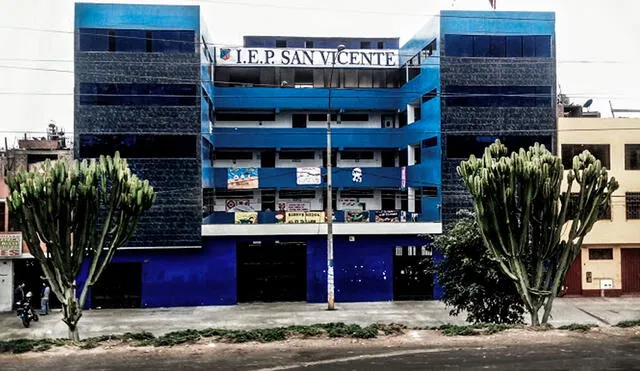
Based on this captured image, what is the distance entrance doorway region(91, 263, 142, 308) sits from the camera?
32312 mm

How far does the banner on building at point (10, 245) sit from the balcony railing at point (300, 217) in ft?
29.5

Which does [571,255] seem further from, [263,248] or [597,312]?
[263,248]

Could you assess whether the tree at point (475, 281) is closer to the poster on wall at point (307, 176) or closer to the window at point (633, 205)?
the window at point (633, 205)

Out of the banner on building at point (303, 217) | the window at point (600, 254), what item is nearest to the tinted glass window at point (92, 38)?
the banner on building at point (303, 217)

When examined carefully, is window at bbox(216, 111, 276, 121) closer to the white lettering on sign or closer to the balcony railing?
the white lettering on sign

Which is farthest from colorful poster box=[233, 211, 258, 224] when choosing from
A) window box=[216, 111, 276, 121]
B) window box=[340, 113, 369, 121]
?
window box=[340, 113, 369, 121]

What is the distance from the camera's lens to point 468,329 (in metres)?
20.0

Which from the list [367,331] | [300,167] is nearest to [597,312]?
[367,331]

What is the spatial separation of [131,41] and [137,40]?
0.99ft

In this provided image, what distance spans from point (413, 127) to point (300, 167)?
783 cm

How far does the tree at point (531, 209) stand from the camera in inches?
800

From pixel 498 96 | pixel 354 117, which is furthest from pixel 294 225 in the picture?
pixel 498 96

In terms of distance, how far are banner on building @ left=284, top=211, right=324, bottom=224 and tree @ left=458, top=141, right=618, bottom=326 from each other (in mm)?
13447

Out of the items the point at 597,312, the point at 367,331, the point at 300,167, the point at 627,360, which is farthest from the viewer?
the point at 300,167
